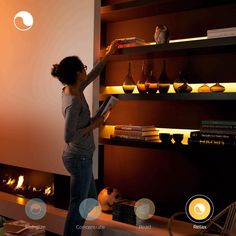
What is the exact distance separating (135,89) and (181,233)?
1.28m

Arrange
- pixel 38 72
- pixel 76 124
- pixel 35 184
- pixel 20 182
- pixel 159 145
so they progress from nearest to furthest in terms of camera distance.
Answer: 1. pixel 76 124
2. pixel 159 145
3. pixel 38 72
4. pixel 35 184
5. pixel 20 182

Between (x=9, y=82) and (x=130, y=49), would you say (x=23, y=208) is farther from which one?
(x=130, y=49)

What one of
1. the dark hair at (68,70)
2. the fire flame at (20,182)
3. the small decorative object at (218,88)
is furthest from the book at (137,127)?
the fire flame at (20,182)

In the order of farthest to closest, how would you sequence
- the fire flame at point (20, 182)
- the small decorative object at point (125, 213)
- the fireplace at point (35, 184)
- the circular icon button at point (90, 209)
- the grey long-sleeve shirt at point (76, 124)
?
the fire flame at point (20, 182)
the fireplace at point (35, 184)
the small decorative object at point (125, 213)
the circular icon button at point (90, 209)
the grey long-sleeve shirt at point (76, 124)

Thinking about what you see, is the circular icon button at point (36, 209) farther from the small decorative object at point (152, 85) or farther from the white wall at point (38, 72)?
the small decorative object at point (152, 85)

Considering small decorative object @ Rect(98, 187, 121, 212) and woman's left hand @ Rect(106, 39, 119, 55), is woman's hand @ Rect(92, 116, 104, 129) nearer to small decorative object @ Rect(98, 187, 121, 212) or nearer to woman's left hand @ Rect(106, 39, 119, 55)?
woman's left hand @ Rect(106, 39, 119, 55)

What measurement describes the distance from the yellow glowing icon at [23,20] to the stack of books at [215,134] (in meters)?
1.84

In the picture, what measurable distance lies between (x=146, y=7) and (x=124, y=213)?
1.62 metres

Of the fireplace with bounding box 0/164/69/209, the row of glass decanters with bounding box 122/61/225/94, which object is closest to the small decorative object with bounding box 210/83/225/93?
the row of glass decanters with bounding box 122/61/225/94

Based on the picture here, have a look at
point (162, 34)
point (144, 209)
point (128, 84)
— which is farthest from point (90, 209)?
point (162, 34)

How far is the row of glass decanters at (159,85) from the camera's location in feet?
8.69

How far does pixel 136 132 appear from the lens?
115 inches

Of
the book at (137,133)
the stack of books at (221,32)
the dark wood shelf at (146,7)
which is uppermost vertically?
the dark wood shelf at (146,7)

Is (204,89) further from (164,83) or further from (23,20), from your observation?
(23,20)
